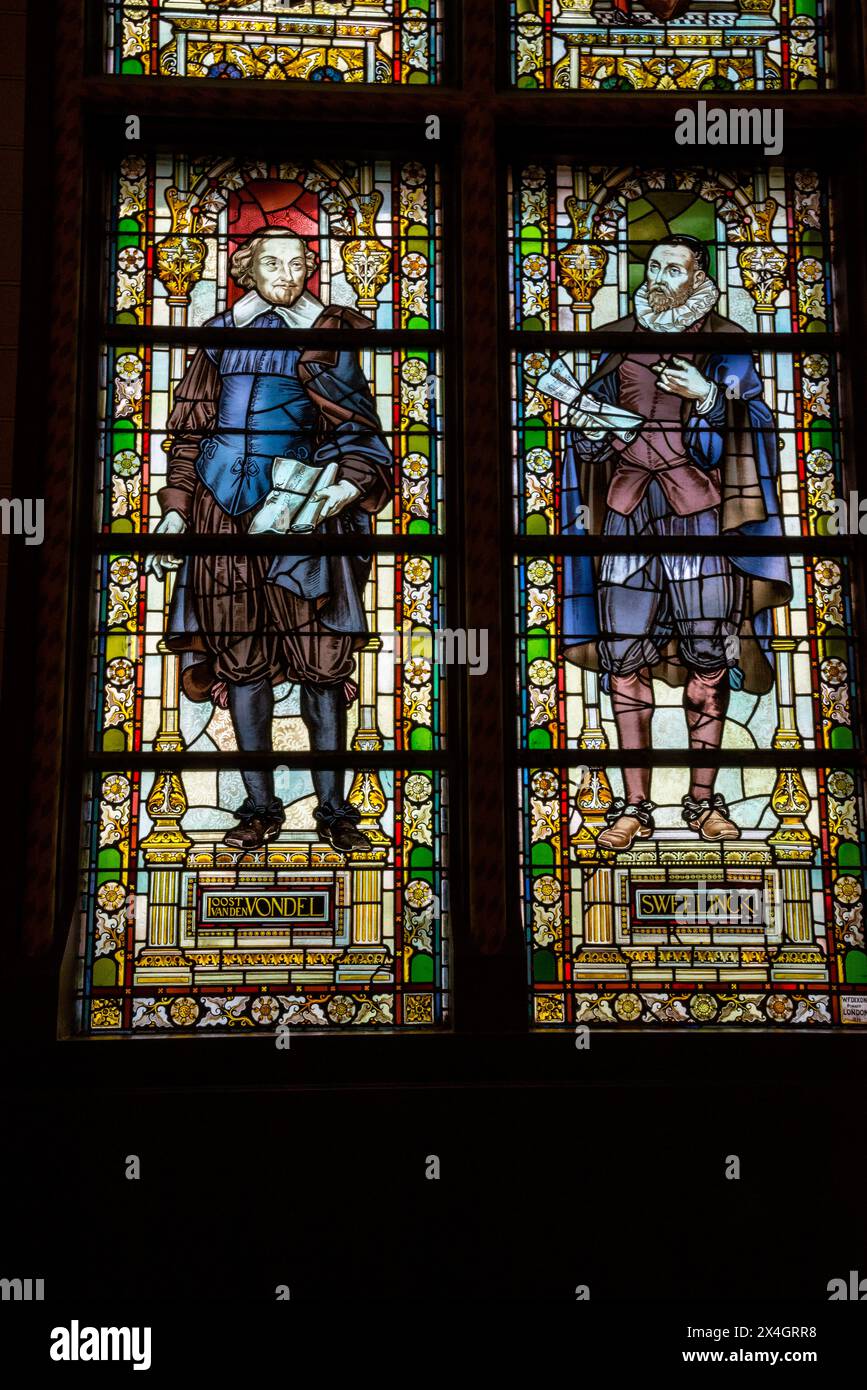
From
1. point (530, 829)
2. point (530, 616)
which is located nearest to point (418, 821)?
point (530, 829)

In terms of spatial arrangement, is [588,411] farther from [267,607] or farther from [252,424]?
[267,607]

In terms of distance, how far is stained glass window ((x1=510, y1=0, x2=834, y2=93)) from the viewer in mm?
4672

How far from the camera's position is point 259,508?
14.4 ft

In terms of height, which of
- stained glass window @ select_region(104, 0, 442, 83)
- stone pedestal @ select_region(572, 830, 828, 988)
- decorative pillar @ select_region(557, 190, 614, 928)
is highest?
stained glass window @ select_region(104, 0, 442, 83)

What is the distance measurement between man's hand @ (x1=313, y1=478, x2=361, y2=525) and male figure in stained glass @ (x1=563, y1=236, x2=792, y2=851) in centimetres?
65

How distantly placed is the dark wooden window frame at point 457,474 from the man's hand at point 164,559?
20 centimetres

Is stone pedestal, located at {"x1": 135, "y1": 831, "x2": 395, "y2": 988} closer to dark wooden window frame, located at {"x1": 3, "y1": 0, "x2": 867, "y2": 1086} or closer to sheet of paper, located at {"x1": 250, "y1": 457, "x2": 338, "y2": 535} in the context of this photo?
dark wooden window frame, located at {"x1": 3, "y1": 0, "x2": 867, "y2": 1086}

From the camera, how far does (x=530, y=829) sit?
4266 mm

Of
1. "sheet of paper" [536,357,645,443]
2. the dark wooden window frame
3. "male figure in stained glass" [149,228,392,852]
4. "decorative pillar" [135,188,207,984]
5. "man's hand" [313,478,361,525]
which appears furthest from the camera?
"sheet of paper" [536,357,645,443]

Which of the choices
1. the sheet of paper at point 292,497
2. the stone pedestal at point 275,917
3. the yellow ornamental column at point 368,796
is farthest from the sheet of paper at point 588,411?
the stone pedestal at point 275,917

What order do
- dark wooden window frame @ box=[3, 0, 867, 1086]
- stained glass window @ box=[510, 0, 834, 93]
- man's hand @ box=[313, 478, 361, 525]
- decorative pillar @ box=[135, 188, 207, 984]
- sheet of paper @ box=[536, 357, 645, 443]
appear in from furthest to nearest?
stained glass window @ box=[510, 0, 834, 93], sheet of paper @ box=[536, 357, 645, 443], man's hand @ box=[313, 478, 361, 525], decorative pillar @ box=[135, 188, 207, 984], dark wooden window frame @ box=[3, 0, 867, 1086]

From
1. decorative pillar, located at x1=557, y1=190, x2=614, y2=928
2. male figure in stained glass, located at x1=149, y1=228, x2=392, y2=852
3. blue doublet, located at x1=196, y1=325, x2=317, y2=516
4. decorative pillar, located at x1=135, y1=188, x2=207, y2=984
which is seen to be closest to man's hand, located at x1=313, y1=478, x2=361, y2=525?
male figure in stained glass, located at x1=149, y1=228, x2=392, y2=852

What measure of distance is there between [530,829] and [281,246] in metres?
1.98

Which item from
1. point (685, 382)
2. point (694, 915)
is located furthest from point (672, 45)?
point (694, 915)
